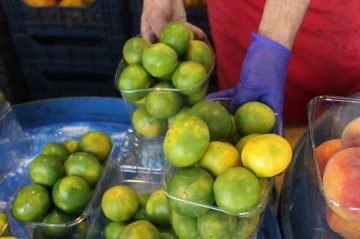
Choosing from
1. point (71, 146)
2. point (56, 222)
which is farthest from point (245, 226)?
point (71, 146)

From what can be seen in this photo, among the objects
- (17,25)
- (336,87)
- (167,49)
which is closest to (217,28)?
(336,87)

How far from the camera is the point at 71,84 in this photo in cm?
210

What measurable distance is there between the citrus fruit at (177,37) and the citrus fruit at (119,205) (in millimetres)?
324

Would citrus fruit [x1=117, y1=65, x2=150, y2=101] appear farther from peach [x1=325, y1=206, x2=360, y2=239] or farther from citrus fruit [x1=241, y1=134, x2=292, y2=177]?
peach [x1=325, y1=206, x2=360, y2=239]

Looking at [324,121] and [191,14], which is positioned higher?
[324,121]

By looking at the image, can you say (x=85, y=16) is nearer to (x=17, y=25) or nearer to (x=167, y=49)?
(x=17, y=25)

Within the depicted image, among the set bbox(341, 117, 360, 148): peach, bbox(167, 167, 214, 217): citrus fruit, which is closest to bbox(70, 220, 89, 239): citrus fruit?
bbox(167, 167, 214, 217): citrus fruit

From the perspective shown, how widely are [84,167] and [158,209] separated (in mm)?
184

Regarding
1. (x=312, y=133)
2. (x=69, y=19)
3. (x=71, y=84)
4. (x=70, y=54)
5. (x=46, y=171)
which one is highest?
(x=312, y=133)

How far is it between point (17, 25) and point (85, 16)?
325 millimetres

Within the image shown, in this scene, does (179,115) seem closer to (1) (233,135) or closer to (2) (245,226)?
(1) (233,135)

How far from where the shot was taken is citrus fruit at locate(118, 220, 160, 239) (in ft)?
2.39

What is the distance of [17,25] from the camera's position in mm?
1936

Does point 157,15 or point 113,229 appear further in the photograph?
point 157,15
